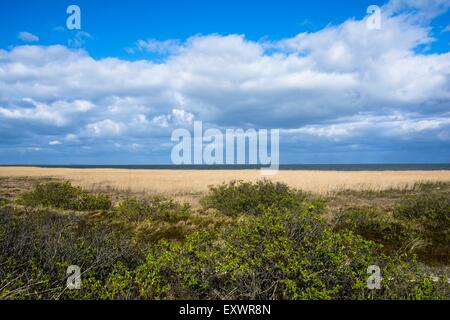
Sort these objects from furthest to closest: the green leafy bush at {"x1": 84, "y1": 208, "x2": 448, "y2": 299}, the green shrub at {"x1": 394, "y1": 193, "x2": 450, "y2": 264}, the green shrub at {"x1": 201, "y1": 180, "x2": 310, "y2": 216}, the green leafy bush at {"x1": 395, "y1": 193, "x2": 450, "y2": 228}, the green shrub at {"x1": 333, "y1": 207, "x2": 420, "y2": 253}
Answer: the green shrub at {"x1": 201, "y1": 180, "x2": 310, "y2": 216} → the green leafy bush at {"x1": 395, "y1": 193, "x2": 450, "y2": 228} → the green shrub at {"x1": 333, "y1": 207, "x2": 420, "y2": 253} → the green shrub at {"x1": 394, "y1": 193, "x2": 450, "y2": 264} → the green leafy bush at {"x1": 84, "y1": 208, "x2": 448, "y2": 299}

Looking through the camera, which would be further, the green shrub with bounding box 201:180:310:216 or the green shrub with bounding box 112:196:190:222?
the green shrub with bounding box 201:180:310:216

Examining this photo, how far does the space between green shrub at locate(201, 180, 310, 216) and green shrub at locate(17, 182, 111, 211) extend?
5.78 metres

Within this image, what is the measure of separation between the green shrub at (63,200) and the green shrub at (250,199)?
5782 millimetres

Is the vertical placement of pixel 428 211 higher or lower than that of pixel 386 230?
higher

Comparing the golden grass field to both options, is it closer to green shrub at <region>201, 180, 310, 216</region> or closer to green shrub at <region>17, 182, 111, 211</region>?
green shrub at <region>17, 182, 111, 211</region>

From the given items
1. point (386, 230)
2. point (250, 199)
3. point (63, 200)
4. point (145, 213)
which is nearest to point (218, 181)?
point (63, 200)

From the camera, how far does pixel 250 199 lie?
14.9 m

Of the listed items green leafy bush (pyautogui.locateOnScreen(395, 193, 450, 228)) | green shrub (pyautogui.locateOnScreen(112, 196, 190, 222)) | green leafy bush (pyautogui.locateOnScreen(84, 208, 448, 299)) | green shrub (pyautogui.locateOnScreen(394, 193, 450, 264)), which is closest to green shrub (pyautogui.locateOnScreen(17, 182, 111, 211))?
green shrub (pyautogui.locateOnScreen(112, 196, 190, 222))

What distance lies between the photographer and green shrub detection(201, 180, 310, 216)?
14258 mm

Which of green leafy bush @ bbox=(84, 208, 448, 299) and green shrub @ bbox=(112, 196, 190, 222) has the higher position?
green leafy bush @ bbox=(84, 208, 448, 299)

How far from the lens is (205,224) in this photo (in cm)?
1275

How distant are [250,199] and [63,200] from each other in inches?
396

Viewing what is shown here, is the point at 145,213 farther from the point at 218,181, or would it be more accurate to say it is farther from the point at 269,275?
the point at 218,181
